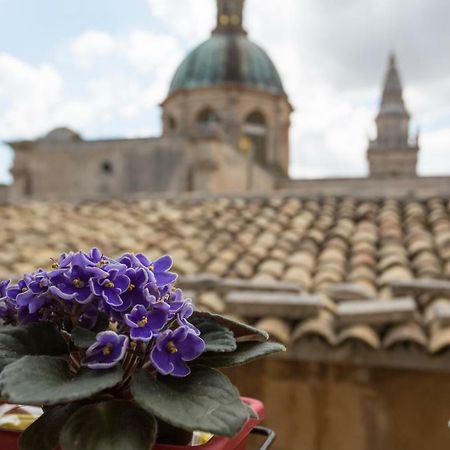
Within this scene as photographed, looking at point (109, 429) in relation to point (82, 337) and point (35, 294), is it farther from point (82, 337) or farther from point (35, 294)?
point (35, 294)

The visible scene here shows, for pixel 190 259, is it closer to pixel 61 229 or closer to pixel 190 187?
pixel 61 229

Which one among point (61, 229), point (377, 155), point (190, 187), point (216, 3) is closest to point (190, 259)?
point (61, 229)

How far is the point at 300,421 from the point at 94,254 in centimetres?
240

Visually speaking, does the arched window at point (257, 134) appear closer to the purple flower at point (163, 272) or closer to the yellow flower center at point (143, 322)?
the purple flower at point (163, 272)

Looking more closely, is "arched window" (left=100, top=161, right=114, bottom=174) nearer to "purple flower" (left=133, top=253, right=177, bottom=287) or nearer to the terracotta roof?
the terracotta roof

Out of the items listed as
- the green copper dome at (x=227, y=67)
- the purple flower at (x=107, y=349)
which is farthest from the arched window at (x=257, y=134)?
the purple flower at (x=107, y=349)

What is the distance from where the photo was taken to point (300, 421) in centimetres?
312

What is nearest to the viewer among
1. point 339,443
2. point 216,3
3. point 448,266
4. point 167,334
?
point 167,334

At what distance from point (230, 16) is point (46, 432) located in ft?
90.0

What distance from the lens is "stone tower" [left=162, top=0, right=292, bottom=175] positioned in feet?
74.8

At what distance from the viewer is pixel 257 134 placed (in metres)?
23.4

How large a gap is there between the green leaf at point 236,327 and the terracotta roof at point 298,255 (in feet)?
6.82

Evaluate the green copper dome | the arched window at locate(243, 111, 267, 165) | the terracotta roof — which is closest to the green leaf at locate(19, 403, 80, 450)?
the terracotta roof

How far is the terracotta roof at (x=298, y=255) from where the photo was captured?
3.10 meters
